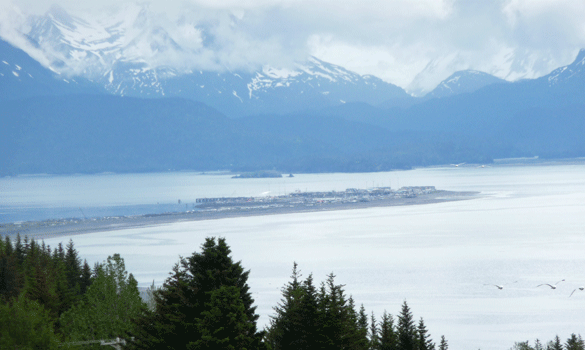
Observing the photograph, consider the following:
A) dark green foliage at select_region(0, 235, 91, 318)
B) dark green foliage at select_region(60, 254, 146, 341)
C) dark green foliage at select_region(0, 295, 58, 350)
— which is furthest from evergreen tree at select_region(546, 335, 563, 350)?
dark green foliage at select_region(0, 295, 58, 350)

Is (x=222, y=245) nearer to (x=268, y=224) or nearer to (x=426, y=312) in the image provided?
(x=426, y=312)

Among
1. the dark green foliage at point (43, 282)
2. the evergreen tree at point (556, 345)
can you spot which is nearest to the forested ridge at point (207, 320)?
the dark green foliage at point (43, 282)

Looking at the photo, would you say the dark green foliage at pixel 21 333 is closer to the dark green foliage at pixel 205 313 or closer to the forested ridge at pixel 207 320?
the forested ridge at pixel 207 320

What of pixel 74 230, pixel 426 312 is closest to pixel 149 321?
pixel 426 312

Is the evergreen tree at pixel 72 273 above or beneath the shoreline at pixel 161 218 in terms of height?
beneath

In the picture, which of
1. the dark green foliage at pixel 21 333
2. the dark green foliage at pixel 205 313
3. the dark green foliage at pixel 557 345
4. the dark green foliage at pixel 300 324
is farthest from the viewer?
the dark green foliage at pixel 557 345

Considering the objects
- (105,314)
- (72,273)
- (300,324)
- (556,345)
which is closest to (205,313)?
(300,324)
